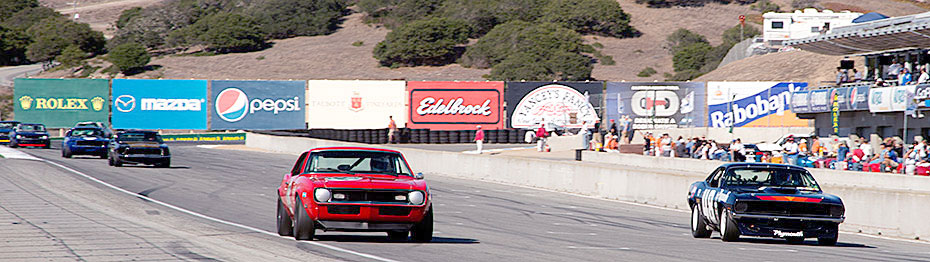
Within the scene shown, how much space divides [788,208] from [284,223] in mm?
6855

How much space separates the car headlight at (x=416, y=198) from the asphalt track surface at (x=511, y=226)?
22.4 inches

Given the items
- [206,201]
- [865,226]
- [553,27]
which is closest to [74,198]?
[206,201]

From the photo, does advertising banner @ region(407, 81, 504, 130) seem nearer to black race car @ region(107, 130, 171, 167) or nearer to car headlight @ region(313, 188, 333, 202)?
black race car @ region(107, 130, 171, 167)

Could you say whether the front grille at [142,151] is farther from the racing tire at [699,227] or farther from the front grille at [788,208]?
the front grille at [788,208]

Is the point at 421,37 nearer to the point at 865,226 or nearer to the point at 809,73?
the point at 809,73

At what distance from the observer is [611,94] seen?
170ft

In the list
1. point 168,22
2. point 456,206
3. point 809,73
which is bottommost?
point 456,206

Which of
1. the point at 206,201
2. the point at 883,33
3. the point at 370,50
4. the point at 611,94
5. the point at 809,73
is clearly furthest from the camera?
the point at 370,50

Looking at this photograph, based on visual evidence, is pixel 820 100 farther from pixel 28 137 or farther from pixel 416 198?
pixel 416 198

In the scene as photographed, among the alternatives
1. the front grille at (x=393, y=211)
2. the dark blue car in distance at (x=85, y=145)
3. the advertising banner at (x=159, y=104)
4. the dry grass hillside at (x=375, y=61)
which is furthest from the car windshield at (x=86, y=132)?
the dry grass hillside at (x=375, y=61)

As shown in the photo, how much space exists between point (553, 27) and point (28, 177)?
9491 cm

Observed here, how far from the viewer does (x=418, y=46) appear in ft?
360

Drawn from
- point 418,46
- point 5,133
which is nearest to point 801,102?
point 5,133

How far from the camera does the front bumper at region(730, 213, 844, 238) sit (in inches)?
568
